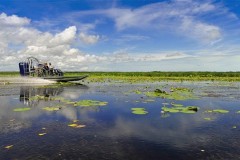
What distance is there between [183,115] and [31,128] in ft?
26.4

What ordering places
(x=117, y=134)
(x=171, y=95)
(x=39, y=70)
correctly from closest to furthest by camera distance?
1. (x=117, y=134)
2. (x=171, y=95)
3. (x=39, y=70)

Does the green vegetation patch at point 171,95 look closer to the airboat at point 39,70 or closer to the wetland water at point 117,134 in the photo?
the wetland water at point 117,134

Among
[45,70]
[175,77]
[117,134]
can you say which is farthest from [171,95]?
[175,77]

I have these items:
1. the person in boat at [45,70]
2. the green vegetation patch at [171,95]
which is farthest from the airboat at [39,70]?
the green vegetation patch at [171,95]

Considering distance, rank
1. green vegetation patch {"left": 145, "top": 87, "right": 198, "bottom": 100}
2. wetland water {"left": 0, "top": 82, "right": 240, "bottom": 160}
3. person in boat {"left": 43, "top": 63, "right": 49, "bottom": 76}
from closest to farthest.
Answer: wetland water {"left": 0, "top": 82, "right": 240, "bottom": 160}, green vegetation patch {"left": 145, "top": 87, "right": 198, "bottom": 100}, person in boat {"left": 43, "top": 63, "right": 49, "bottom": 76}

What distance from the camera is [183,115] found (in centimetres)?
1440

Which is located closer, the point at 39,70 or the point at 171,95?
the point at 171,95

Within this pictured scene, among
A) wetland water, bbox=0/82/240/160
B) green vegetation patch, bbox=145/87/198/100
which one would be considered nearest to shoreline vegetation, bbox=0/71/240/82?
green vegetation patch, bbox=145/87/198/100

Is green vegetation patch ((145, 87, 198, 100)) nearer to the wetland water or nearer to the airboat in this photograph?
the wetland water

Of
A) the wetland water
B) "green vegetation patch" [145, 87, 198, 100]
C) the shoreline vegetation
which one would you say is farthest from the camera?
the shoreline vegetation

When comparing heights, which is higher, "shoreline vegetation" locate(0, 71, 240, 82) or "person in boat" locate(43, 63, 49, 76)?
"person in boat" locate(43, 63, 49, 76)

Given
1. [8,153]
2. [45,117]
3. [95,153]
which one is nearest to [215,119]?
[95,153]

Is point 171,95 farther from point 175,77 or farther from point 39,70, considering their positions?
point 175,77

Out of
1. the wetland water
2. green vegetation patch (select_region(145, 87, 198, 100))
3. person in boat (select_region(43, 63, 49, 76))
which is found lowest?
the wetland water
